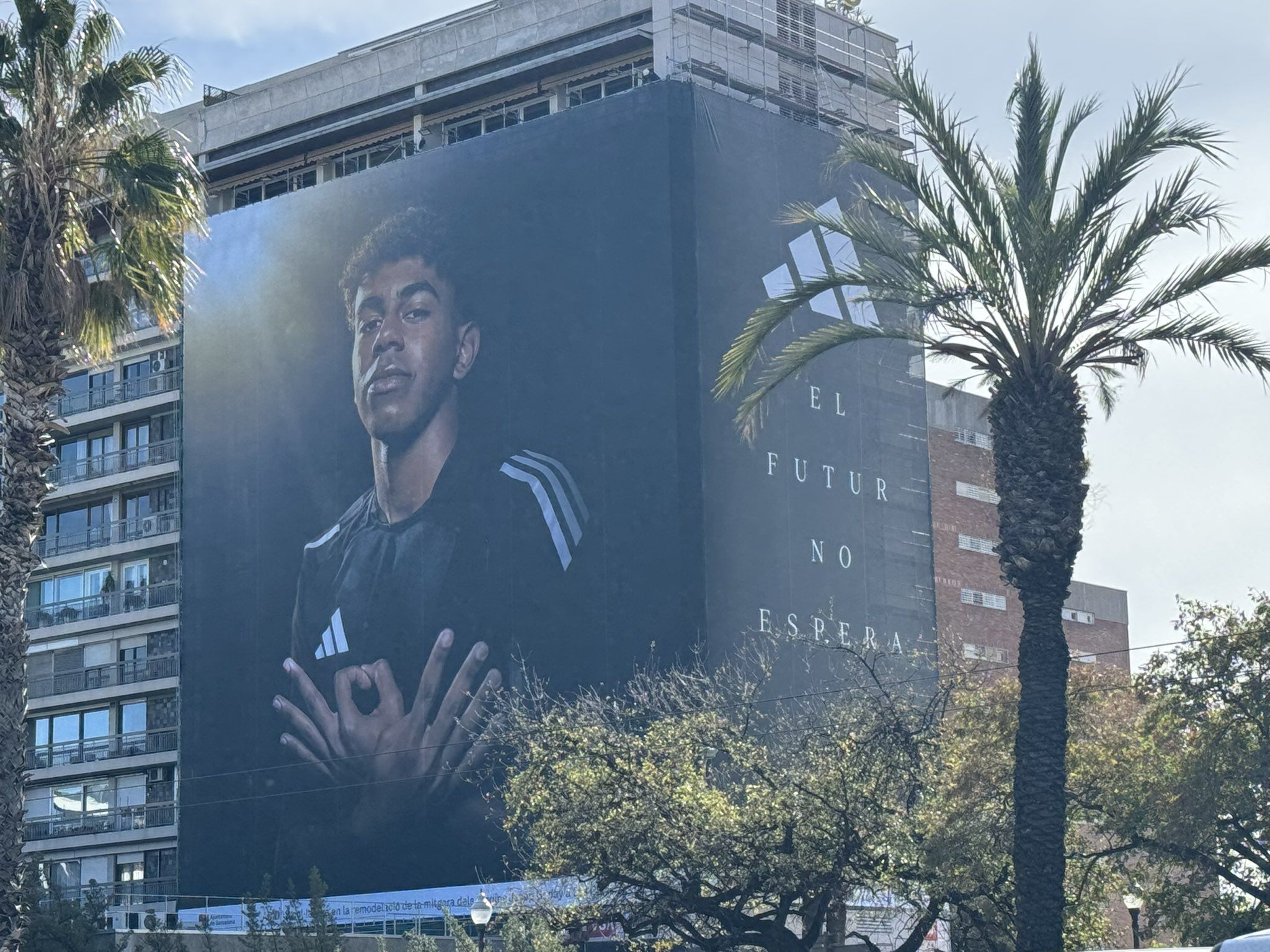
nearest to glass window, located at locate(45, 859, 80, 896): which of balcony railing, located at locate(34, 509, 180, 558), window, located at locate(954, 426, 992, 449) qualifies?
balcony railing, located at locate(34, 509, 180, 558)

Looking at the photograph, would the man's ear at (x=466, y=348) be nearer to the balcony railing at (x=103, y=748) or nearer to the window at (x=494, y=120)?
the window at (x=494, y=120)

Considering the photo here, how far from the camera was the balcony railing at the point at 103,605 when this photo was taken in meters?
76.7

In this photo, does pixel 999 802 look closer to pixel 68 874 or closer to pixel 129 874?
pixel 129 874

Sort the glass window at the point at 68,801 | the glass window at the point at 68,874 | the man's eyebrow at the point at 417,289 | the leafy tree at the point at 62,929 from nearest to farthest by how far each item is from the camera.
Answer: the leafy tree at the point at 62,929 → the man's eyebrow at the point at 417,289 → the glass window at the point at 68,874 → the glass window at the point at 68,801

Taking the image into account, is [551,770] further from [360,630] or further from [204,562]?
[204,562]

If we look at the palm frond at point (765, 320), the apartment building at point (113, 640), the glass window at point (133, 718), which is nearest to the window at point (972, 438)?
the apartment building at point (113, 640)

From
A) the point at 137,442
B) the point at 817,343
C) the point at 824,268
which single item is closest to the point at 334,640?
the point at 137,442

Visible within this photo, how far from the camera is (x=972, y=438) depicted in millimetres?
84250

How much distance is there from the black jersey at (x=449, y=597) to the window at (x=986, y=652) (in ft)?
69.9

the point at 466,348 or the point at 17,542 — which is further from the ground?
the point at 466,348

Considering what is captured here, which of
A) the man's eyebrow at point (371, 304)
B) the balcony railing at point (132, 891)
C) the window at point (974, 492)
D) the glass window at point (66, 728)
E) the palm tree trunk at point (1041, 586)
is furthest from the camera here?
the window at point (974, 492)

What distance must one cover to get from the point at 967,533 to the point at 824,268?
19.3 meters

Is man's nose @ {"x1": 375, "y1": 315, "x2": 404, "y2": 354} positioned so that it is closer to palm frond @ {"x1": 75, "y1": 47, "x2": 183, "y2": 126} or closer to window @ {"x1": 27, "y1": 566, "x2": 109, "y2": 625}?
A: window @ {"x1": 27, "y1": 566, "x2": 109, "y2": 625}

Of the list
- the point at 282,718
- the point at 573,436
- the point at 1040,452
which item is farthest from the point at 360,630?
the point at 1040,452
